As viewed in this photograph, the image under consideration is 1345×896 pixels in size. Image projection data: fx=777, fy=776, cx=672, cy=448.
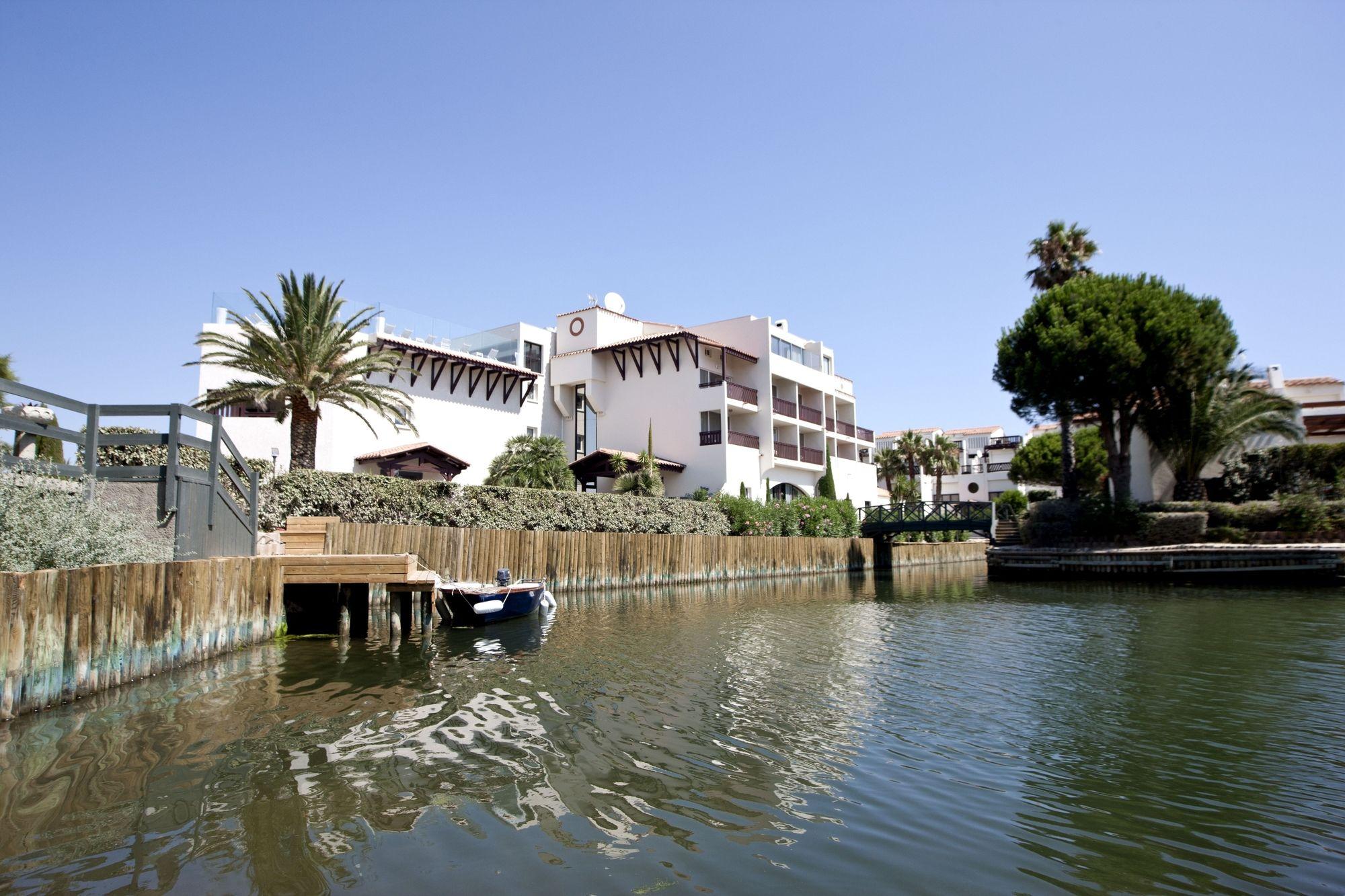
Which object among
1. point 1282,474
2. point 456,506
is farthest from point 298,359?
point 1282,474

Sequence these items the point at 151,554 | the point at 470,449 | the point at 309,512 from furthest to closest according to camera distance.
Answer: the point at 470,449
the point at 309,512
the point at 151,554

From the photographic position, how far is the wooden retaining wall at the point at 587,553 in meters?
19.5

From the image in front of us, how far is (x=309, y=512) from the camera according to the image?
20.0m

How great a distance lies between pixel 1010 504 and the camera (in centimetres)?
6116

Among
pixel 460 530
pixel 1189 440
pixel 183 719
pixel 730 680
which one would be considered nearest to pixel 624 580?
pixel 460 530

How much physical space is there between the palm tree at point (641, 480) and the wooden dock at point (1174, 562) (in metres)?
17.1

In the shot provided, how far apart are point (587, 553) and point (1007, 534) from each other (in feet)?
98.0

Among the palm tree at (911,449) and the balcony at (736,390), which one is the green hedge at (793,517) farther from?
the palm tree at (911,449)

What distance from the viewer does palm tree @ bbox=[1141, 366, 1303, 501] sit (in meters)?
34.1

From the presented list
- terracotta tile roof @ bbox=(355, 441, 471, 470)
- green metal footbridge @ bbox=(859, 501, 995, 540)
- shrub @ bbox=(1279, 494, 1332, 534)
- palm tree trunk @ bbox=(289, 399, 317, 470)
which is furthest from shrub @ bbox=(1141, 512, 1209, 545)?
palm tree trunk @ bbox=(289, 399, 317, 470)

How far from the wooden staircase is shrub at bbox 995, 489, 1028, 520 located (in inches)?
395

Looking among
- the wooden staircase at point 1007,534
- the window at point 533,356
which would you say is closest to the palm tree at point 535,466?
the window at point 533,356

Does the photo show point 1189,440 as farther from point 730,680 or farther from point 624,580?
point 730,680

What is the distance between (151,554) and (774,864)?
30.5 feet
